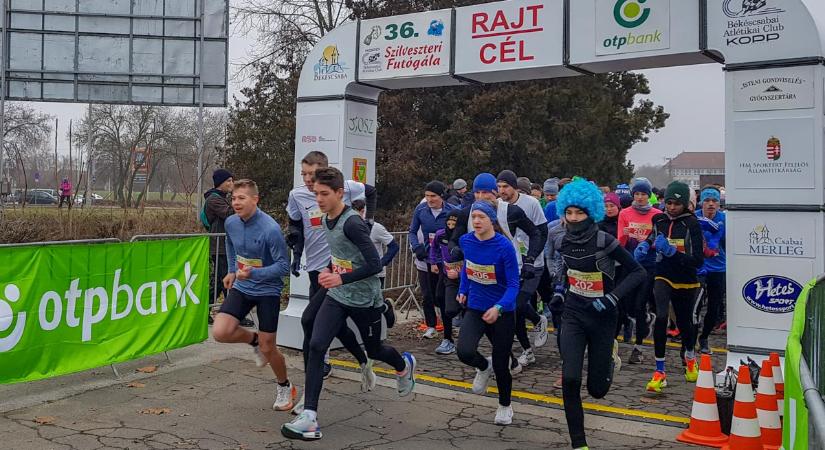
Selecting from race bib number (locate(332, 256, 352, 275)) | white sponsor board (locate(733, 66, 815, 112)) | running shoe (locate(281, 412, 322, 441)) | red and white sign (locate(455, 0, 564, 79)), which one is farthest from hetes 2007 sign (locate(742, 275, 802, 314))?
running shoe (locate(281, 412, 322, 441))

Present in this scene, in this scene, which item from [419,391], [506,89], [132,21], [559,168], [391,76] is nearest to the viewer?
[419,391]

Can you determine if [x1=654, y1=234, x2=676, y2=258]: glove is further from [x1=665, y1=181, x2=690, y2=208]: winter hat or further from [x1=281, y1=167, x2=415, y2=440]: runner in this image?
[x1=281, y1=167, x2=415, y2=440]: runner

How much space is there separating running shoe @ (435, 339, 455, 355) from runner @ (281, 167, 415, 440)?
3.07 metres

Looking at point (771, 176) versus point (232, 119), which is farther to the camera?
point (232, 119)

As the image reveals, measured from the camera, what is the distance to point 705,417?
5789 millimetres

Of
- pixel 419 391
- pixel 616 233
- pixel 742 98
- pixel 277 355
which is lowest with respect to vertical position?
pixel 419 391

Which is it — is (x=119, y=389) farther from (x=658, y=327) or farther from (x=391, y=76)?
(x=658, y=327)

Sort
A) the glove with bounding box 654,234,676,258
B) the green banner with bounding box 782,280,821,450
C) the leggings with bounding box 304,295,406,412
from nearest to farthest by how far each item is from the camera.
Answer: the green banner with bounding box 782,280,821,450 < the leggings with bounding box 304,295,406,412 < the glove with bounding box 654,234,676,258

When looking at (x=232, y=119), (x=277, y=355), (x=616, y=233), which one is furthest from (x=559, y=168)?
(x=277, y=355)

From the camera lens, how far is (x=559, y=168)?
84.0 ft

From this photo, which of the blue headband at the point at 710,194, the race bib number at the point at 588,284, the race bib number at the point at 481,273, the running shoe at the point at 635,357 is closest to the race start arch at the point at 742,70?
the running shoe at the point at 635,357

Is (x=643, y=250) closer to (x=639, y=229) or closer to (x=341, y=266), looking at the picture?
(x=639, y=229)

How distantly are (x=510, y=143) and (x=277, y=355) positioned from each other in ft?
60.2

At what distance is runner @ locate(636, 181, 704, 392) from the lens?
24.0 ft
